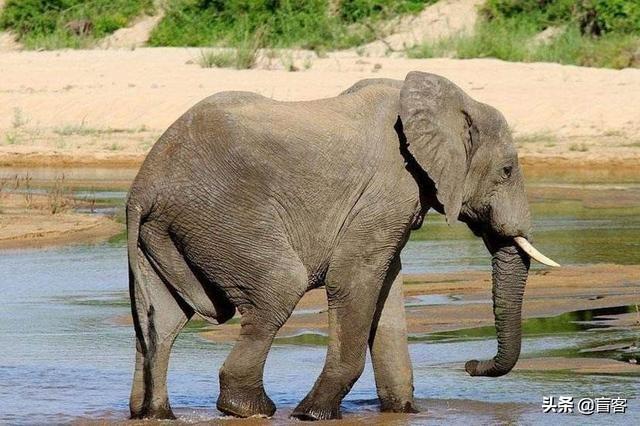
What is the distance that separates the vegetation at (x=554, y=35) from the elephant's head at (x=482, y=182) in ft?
64.6

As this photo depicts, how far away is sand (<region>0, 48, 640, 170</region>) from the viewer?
23656 mm

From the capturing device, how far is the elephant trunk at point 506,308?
8.65 metres

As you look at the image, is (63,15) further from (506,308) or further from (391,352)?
(506,308)

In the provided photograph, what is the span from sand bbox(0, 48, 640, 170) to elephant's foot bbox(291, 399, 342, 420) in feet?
47.3

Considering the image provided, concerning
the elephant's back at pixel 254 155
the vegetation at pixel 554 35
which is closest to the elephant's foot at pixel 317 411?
the elephant's back at pixel 254 155

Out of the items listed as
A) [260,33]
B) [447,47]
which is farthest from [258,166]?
[260,33]

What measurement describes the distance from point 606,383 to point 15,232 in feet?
28.3

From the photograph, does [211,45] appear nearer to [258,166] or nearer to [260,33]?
[260,33]

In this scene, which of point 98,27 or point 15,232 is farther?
point 98,27

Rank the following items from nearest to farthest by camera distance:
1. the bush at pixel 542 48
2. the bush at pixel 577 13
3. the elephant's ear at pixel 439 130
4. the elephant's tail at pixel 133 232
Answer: the elephant's tail at pixel 133 232 → the elephant's ear at pixel 439 130 → the bush at pixel 542 48 → the bush at pixel 577 13

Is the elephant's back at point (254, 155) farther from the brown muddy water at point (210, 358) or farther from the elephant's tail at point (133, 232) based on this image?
the brown muddy water at point (210, 358)

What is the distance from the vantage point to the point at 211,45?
3259cm

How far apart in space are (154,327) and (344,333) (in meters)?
0.95

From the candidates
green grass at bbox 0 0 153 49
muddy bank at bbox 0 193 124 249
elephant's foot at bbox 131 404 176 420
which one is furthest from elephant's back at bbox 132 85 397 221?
green grass at bbox 0 0 153 49
